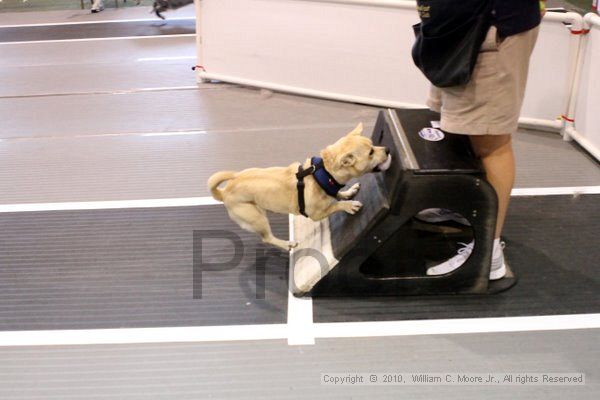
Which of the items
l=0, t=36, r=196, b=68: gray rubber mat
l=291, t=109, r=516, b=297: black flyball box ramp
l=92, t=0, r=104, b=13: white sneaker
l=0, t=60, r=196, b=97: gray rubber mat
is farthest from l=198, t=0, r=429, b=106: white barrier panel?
l=92, t=0, r=104, b=13: white sneaker

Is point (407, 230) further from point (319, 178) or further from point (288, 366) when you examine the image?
point (288, 366)

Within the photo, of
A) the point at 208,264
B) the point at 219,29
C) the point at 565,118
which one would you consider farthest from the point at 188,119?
the point at 565,118

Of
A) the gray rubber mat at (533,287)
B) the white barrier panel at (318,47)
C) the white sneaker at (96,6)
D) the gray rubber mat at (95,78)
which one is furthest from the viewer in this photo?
the white sneaker at (96,6)

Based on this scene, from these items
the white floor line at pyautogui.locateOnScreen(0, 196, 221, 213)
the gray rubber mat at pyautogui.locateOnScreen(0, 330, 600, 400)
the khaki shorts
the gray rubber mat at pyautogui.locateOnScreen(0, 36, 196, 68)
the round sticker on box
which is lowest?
the gray rubber mat at pyautogui.locateOnScreen(0, 330, 600, 400)

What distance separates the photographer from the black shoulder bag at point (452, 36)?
164 centimetres

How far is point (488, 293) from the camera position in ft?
6.59

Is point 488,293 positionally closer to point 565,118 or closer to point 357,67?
point 565,118

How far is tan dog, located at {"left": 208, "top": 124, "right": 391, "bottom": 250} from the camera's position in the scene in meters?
1.97

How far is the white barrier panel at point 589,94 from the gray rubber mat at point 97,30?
12.9 ft

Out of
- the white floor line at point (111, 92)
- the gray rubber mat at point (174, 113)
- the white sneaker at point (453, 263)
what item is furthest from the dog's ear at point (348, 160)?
the white floor line at point (111, 92)

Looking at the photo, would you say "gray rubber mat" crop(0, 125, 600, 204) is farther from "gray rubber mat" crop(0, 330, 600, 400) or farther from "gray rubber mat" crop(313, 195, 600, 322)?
"gray rubber mat" crop(0, 330, 600, 400)

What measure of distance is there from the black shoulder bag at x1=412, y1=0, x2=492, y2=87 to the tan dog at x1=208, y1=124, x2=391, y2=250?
37 centimetres

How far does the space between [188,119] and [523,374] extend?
2.69 metres

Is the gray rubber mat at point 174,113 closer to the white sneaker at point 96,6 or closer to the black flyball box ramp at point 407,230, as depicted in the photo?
the black flyball box ramp at point 407,230
